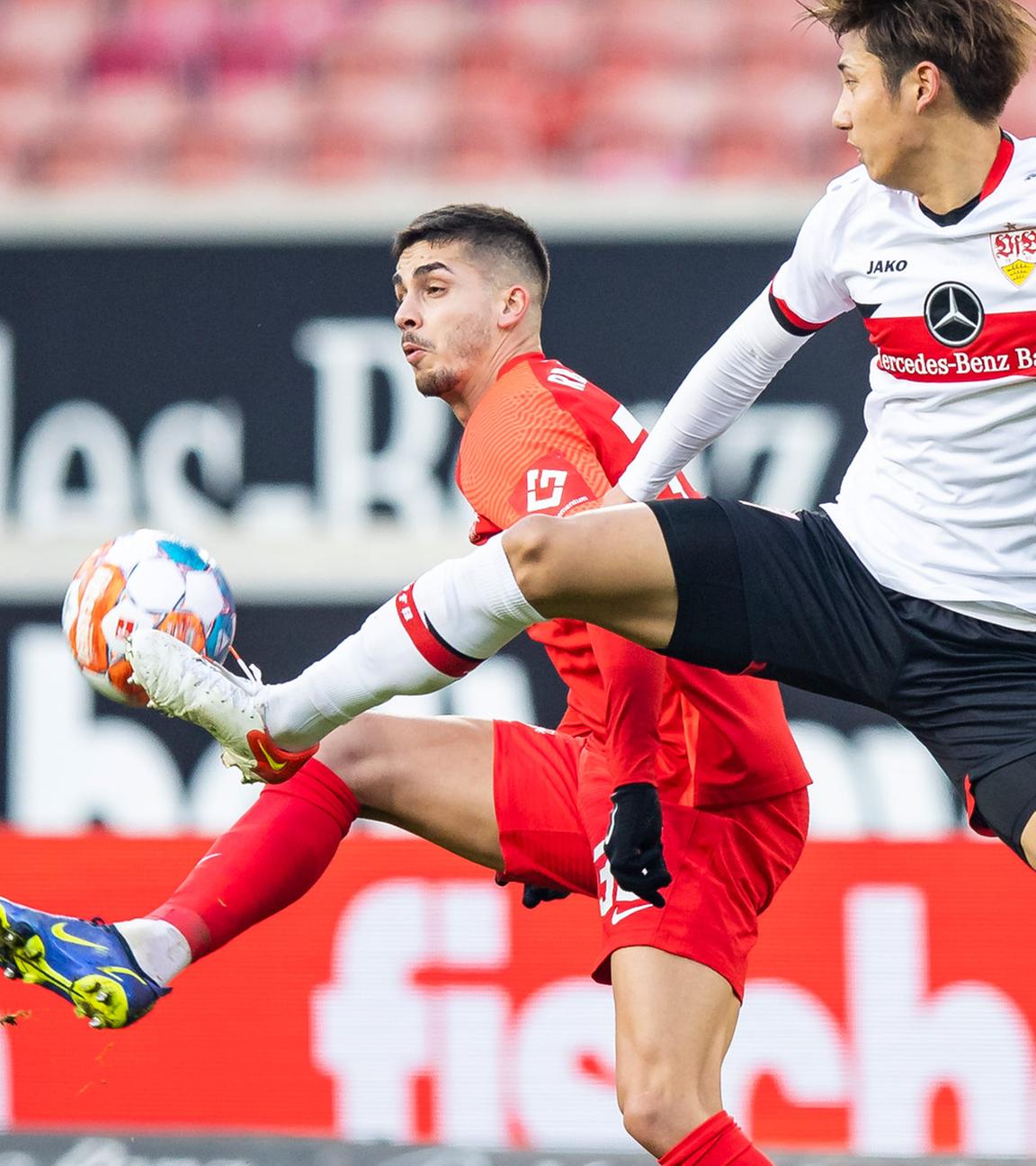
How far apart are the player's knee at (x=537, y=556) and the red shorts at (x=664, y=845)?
2.24 ft

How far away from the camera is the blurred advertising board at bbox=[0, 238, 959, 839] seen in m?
6.39

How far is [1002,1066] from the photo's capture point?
13.3 ft

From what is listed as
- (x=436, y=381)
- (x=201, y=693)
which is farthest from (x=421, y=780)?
(x=436, y=381)

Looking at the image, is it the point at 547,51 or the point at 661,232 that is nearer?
the point at 661,232

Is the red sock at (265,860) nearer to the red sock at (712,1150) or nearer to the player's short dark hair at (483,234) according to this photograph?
the red sock at (712,1150)

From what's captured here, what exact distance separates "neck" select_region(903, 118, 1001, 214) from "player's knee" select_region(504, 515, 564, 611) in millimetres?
733

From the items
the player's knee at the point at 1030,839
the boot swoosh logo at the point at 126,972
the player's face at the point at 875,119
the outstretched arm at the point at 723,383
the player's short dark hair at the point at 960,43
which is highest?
the player's short dark hair at the point at 960,43

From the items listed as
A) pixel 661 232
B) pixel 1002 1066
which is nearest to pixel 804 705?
pixel 661 232

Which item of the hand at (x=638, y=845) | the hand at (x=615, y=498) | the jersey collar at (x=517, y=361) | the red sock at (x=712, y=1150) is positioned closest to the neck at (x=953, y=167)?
the hand at (x=615, y=498)

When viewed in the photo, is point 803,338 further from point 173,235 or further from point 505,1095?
point 173,235

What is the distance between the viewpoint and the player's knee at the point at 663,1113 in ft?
9.73

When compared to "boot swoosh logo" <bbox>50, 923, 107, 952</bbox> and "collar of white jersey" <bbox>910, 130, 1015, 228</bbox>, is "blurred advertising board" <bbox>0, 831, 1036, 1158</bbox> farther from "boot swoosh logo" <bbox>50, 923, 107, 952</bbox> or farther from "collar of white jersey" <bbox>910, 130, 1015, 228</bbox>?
"collar of white jersey" <bbox>910, 130, 1015, 228</bbox>

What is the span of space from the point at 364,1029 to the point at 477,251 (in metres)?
1.75

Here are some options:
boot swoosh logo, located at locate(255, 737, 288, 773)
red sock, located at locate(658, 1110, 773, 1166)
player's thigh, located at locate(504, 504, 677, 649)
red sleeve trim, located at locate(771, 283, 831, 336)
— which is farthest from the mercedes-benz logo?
red sock, located at locate(658, 1110, 773, 1166)
